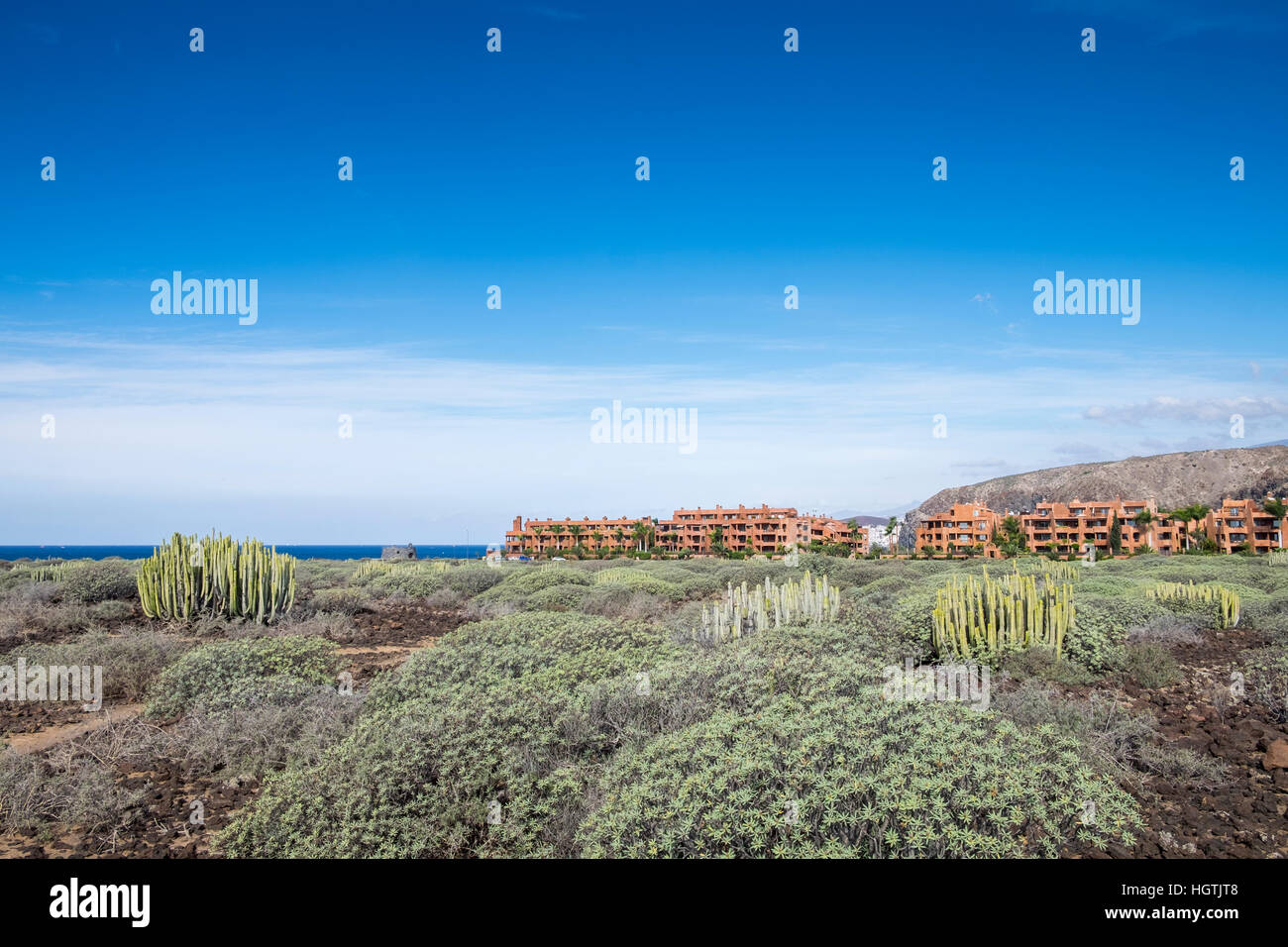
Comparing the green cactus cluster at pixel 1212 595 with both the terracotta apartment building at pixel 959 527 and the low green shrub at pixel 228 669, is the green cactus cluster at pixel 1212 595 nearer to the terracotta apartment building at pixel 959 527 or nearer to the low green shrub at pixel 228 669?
the low green shrub at pixel 228 669

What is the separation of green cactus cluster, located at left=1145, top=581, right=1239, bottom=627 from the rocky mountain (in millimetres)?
91773

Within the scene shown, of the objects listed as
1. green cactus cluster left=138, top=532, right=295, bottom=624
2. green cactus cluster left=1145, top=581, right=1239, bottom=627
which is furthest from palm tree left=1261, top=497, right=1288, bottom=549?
green cactus cluster left=138, top=532, right=295, bottom=624

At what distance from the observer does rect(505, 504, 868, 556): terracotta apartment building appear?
75.1 m

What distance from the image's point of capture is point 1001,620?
31.3 feet

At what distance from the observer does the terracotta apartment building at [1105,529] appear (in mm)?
62188

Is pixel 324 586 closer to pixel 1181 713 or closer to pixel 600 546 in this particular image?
pixel 1181 713

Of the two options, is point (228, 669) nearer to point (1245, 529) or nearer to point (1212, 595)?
point (1212, 595)

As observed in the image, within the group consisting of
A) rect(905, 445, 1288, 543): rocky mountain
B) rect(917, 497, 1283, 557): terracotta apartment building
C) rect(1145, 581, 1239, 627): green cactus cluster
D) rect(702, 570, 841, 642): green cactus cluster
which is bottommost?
rect(917, 497, 1283, 557): terracotta apartment building

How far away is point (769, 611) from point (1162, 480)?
114 metres

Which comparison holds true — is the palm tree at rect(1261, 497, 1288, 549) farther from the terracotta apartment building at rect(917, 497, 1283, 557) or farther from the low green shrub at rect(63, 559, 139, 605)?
the low green shrub at rect(63, 559, 139, 605)

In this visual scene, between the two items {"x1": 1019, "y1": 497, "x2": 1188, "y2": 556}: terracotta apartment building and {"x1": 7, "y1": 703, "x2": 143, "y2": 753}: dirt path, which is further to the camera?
{"x1": 1019, "y1": 497, "x2": 1188, "y2": 556}: terracotta apartment building

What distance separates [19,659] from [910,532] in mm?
110543

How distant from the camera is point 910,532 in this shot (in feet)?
367
